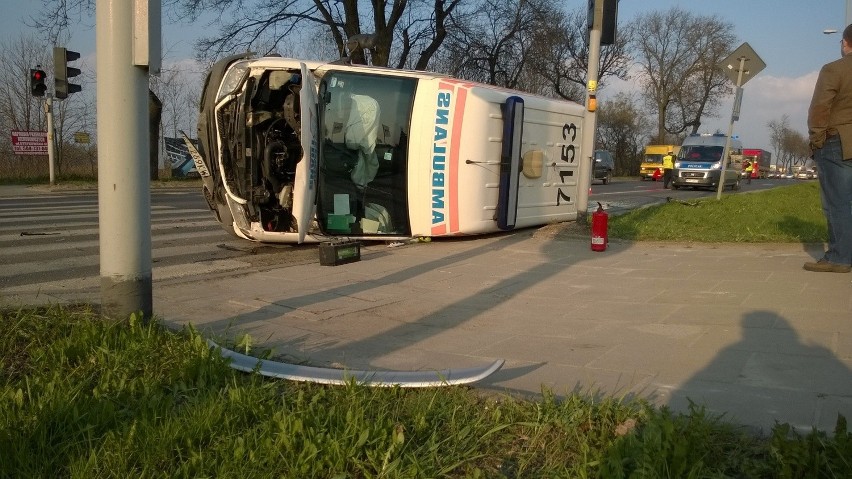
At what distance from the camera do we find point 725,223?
11156mm

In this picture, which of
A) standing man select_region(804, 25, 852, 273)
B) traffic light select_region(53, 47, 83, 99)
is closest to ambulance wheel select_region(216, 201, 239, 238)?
standing man select_region(804, 25, 852, 273)

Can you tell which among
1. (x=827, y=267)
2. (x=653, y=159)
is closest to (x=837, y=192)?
(x=827, y=267)

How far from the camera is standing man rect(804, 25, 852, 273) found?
6.39 m

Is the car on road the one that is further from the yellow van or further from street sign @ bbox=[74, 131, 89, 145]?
street sign @ bbox=[74, 131, 89, 145]

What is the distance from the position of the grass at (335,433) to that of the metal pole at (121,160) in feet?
Result: 2.19

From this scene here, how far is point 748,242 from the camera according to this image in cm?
936

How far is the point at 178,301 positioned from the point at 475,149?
453cm

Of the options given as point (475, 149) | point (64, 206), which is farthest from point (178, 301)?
point (64, 206)

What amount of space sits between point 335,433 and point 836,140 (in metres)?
5.61

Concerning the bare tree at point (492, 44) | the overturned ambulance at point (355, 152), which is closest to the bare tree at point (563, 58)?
the bare tree at point (492, 44)

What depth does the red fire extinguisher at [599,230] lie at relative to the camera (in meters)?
8.84

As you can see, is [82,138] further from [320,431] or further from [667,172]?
[320,431]

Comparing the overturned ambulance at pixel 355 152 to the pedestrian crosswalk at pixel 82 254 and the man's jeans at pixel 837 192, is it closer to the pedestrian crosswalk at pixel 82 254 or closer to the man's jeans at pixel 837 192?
the pedestrian crosswalk at pixel 82 254

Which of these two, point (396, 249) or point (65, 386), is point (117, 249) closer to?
point (65, 386)
